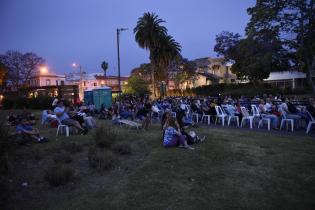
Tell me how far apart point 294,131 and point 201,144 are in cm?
479

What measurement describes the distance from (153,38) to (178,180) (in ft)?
112

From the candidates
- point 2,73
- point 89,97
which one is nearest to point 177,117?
point 89,97

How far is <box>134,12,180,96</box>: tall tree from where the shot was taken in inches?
1496

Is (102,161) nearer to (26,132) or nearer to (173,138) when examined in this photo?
(173,138)

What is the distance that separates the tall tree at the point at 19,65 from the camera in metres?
49.1

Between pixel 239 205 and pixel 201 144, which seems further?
pixel 201 144

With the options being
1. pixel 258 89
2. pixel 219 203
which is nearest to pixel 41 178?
pixel 219 203

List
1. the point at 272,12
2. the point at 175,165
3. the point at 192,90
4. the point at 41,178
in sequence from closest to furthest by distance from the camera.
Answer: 1. the point at 41,178
2. the point at 175,165
3. the point at 272,12
4. the point at 192,90

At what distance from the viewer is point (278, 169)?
5977 mm

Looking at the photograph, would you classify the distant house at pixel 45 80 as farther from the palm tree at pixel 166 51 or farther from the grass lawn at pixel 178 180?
the grass lawn at pixel 178 180

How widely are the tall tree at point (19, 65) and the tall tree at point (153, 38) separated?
23835mm

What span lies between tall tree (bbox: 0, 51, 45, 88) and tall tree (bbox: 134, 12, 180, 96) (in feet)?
78.2

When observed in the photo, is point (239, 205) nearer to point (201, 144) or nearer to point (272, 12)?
point (201, 144)

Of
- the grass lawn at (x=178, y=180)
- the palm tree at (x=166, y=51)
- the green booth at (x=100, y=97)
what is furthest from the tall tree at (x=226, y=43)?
the grass lawn at (x=178, y=180)
